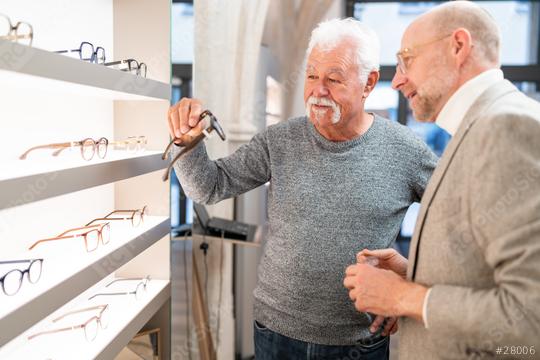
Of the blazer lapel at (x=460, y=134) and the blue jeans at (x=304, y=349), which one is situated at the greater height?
the blazer lapel at (x=460, y=134)

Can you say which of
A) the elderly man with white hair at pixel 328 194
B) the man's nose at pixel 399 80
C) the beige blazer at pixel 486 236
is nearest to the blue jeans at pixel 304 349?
the elderly man with white hair at pixel 328 194

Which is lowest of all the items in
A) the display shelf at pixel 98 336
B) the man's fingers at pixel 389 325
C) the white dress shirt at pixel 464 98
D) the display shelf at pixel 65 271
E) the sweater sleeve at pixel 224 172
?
the man's fingers at pixel 389 325

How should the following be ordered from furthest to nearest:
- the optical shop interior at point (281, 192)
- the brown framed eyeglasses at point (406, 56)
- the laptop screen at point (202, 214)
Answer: the laptop screen at point (202, 214) < the brown framed eyeglasses at point (406, 56) < the optical shop interior at point (281, 192)

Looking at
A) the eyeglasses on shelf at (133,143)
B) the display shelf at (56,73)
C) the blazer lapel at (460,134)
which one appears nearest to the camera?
the display shelf at (56,73)

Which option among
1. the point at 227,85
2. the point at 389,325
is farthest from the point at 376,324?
the point at 227,85

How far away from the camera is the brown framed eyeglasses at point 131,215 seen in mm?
1778

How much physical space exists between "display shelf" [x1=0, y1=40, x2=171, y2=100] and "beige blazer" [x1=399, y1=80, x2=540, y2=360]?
826 mm

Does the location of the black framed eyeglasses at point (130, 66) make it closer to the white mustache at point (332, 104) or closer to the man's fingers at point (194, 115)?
the man's fingers at point (194, 115)

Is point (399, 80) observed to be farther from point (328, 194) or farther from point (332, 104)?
point (328, 194)

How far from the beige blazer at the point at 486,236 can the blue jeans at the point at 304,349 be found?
0.48 m

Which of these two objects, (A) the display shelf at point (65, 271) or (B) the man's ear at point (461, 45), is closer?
(A) the display shelf at point (65, 271)

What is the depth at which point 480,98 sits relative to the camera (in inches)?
44.8

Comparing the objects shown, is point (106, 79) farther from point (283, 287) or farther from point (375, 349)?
point (375, 349)

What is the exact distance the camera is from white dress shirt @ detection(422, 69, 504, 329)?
1.15 metres
